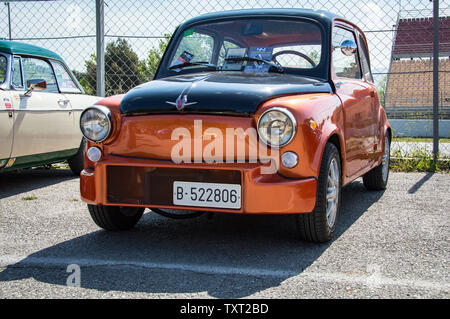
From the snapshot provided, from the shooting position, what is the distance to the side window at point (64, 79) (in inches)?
265

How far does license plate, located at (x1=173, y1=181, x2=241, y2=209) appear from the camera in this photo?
3.23 meters

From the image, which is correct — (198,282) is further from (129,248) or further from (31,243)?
(31,243)

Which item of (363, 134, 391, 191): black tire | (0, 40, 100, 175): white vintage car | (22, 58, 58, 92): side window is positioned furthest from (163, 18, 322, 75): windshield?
(22, 58, 58, 92): side window

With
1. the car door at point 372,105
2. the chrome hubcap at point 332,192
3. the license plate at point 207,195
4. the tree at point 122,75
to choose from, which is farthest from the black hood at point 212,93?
the tree at point 122,75

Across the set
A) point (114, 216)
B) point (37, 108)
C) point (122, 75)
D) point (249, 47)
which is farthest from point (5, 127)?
point (122, 75)

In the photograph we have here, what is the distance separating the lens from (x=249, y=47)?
443 centimetres

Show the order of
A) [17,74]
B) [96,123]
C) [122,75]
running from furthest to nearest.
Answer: [122,75] < [17,74] < [96,123]

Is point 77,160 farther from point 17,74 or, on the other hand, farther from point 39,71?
point 17,74

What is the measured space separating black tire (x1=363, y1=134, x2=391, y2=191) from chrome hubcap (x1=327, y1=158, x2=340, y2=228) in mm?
2092

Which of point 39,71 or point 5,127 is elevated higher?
point 39,71

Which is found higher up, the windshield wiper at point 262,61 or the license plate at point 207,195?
the windshield wiper at point 262,61

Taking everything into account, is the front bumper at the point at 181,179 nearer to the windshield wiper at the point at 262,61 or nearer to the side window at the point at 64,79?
the windshield wiper at the point at 262,61

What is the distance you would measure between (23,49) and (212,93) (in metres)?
3.67
